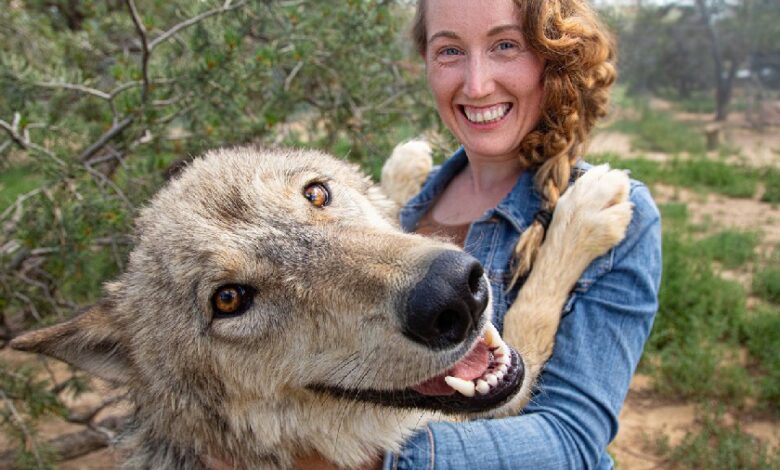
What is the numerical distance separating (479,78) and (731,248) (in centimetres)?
752

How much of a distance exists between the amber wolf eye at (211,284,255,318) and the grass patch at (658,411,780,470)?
13.3 feet

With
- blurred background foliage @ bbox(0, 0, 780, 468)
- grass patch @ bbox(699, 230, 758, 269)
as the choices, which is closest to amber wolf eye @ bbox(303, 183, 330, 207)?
blurred background foliage @ bbox(0, 0, 780, 468)

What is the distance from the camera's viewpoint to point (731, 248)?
823 cm

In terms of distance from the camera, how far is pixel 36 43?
5051mm

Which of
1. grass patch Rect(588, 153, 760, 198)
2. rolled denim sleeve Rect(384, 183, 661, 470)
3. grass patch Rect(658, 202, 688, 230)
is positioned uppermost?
rolled denim sleeve Rect(384, 183, 661, 470)

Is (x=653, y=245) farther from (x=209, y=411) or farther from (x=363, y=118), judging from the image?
(x=363, y=118)

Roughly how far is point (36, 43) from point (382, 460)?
4.99 metres

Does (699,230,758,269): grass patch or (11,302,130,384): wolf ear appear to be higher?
(11,302,130,384): wolf ear

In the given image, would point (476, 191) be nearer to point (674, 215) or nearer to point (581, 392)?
point (581, 392)

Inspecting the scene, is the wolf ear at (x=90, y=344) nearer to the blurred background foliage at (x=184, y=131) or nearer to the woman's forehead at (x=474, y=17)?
the blurred background foliage at (x=184, y=131)

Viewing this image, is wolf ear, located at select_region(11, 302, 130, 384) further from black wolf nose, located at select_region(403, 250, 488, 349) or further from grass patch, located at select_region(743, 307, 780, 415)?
grass patch, located at select_region(743, 307, 780, 415)

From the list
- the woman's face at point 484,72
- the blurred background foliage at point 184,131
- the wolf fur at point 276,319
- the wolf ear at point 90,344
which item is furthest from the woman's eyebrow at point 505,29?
the wolf ear at point 90,344

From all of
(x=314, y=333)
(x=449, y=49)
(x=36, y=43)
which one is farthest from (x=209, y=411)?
(x=36, y=43)

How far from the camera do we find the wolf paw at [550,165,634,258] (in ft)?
7.61
